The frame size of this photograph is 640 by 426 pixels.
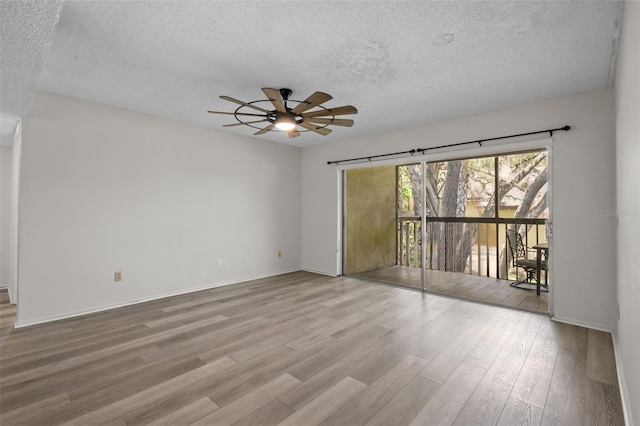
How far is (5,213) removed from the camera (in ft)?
16.4

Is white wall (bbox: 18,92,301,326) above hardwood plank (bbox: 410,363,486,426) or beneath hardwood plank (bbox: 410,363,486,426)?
above

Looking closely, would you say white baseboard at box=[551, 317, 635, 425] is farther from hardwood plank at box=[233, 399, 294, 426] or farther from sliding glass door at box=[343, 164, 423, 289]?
sliding glass door at box=[343, 164, 423, 289]

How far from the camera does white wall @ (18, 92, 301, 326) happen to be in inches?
131

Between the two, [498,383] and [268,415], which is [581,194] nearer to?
[498,383]

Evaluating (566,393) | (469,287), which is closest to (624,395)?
(566,393)

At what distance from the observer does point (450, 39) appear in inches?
90.4

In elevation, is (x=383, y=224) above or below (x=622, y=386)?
above

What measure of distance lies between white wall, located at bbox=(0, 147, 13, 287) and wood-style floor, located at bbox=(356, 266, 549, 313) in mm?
5910

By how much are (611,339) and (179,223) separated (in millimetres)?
5122

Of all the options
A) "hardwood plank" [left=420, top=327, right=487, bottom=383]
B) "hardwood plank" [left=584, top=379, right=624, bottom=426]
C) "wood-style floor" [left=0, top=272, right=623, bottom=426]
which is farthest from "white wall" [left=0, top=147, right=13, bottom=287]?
"hardwood plank" [left=584, top=379, right=624, bottom=426]

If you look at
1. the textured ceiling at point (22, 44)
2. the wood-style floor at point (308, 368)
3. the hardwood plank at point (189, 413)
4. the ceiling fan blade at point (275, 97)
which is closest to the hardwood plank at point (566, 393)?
the wood-style floor at point (308, 368)

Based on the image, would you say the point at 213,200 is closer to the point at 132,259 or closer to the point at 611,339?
the point at 132,259

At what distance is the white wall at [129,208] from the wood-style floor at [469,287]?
232 centimetres

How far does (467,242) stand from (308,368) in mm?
4938
